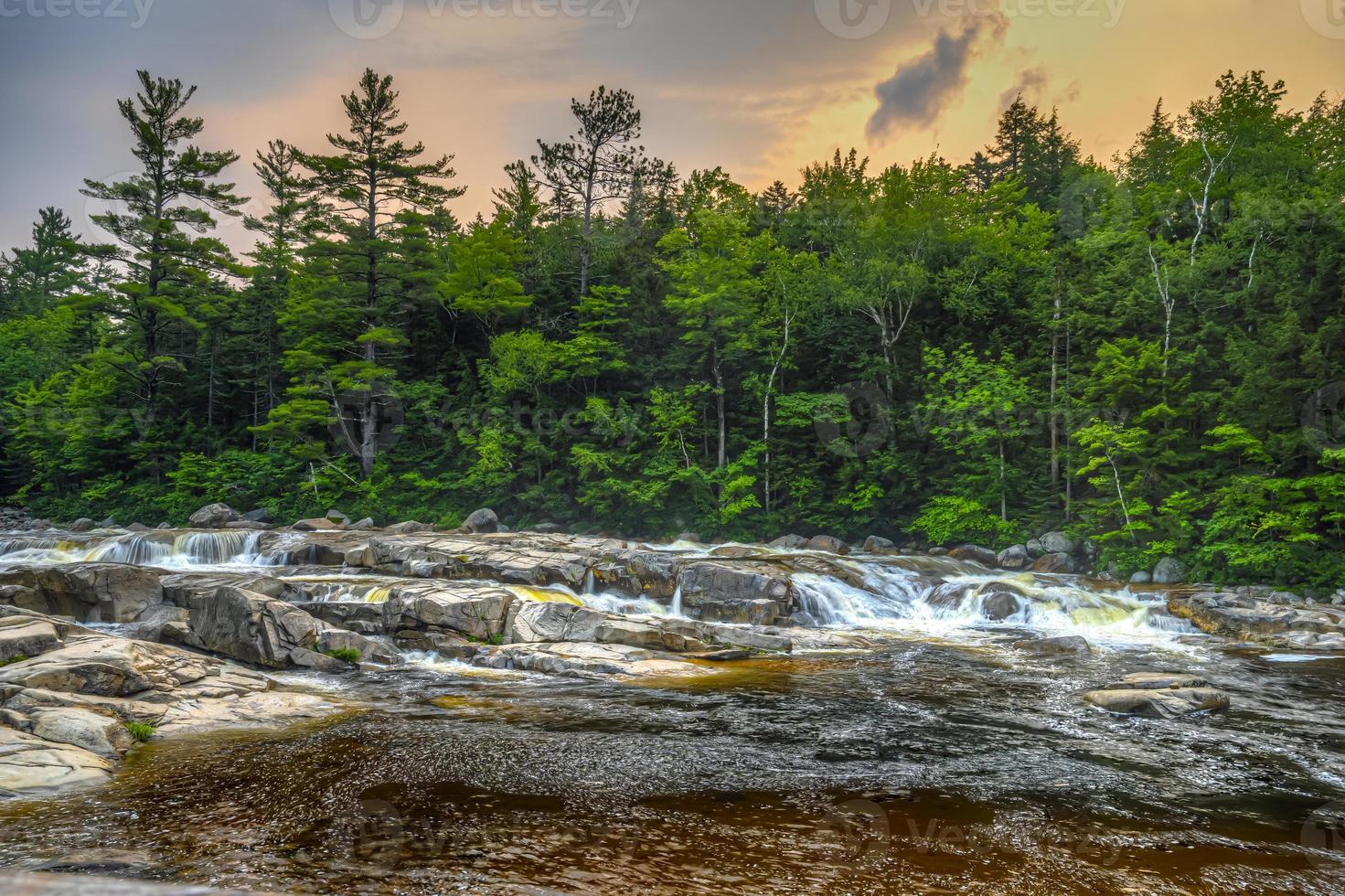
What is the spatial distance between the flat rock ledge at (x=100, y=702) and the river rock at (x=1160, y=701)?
1082 cm

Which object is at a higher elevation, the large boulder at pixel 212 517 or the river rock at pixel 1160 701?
the large boulder at pixel 212 517

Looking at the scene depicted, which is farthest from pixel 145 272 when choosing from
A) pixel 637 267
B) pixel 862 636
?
pixel 862 636

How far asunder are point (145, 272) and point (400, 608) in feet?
108

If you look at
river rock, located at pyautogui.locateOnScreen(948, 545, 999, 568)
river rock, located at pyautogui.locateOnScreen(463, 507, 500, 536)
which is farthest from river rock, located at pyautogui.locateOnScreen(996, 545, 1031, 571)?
river rock, located at pyautogui.locateOnScreen(463, 507, 500, 536)

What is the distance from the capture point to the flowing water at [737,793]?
556 cm

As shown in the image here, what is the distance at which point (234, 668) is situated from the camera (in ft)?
37.7

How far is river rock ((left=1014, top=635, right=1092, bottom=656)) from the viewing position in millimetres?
14406

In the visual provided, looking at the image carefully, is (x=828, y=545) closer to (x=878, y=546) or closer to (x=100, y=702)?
(x=878, y=546)

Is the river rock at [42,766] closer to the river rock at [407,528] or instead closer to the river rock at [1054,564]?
the river rock at [407,528]

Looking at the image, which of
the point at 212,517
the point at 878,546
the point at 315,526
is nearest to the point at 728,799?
the point at 878,546

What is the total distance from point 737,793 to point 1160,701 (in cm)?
699

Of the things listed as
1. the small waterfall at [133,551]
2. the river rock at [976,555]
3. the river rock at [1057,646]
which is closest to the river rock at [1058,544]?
the river rock at [976,555]

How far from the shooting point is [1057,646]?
14.7m

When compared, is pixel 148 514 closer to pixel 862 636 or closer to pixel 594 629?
pixel 594 629
